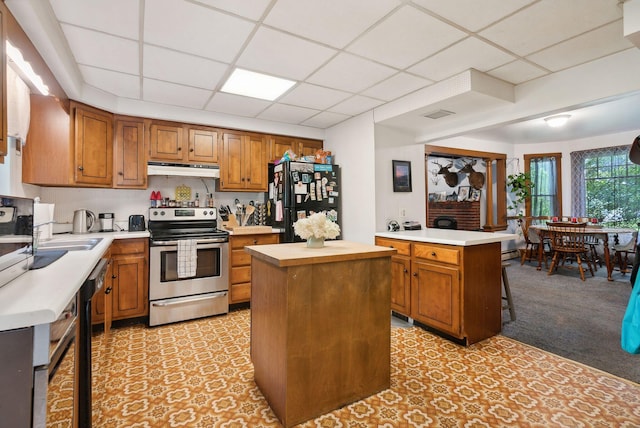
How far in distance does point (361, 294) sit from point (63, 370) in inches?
55.4

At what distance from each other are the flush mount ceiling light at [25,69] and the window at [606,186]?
326 inches

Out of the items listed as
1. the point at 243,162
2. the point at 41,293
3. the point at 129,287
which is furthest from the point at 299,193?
the point at 41,293

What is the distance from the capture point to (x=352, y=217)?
4.06m

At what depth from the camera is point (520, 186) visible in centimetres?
610

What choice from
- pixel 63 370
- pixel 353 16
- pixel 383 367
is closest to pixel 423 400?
pixel 383 367

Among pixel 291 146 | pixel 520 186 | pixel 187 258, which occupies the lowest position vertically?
pixel 187 258

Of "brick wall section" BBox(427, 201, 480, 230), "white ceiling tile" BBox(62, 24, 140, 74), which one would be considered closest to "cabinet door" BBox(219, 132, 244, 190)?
"white ceiling tile" BBox(62, 24, 140, 74)

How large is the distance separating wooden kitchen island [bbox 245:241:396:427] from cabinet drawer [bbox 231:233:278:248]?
159cm

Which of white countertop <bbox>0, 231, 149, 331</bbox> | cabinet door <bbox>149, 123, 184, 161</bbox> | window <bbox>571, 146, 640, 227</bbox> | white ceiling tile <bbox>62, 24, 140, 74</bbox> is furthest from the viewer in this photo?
window <bbox>571, 146, 640, 227</bbox>

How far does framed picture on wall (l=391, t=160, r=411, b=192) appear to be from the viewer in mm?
3922

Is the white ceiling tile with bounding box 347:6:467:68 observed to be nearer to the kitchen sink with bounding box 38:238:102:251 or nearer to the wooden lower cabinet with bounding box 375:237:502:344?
the wooden lower cabinet with bounding box 375:237:502:344

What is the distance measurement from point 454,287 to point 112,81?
358 cm

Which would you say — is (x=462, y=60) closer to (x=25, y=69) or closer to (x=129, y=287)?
(x=25, y=69)

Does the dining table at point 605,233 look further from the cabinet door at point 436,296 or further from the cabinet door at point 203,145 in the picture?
the cabinet door at point 203,145
